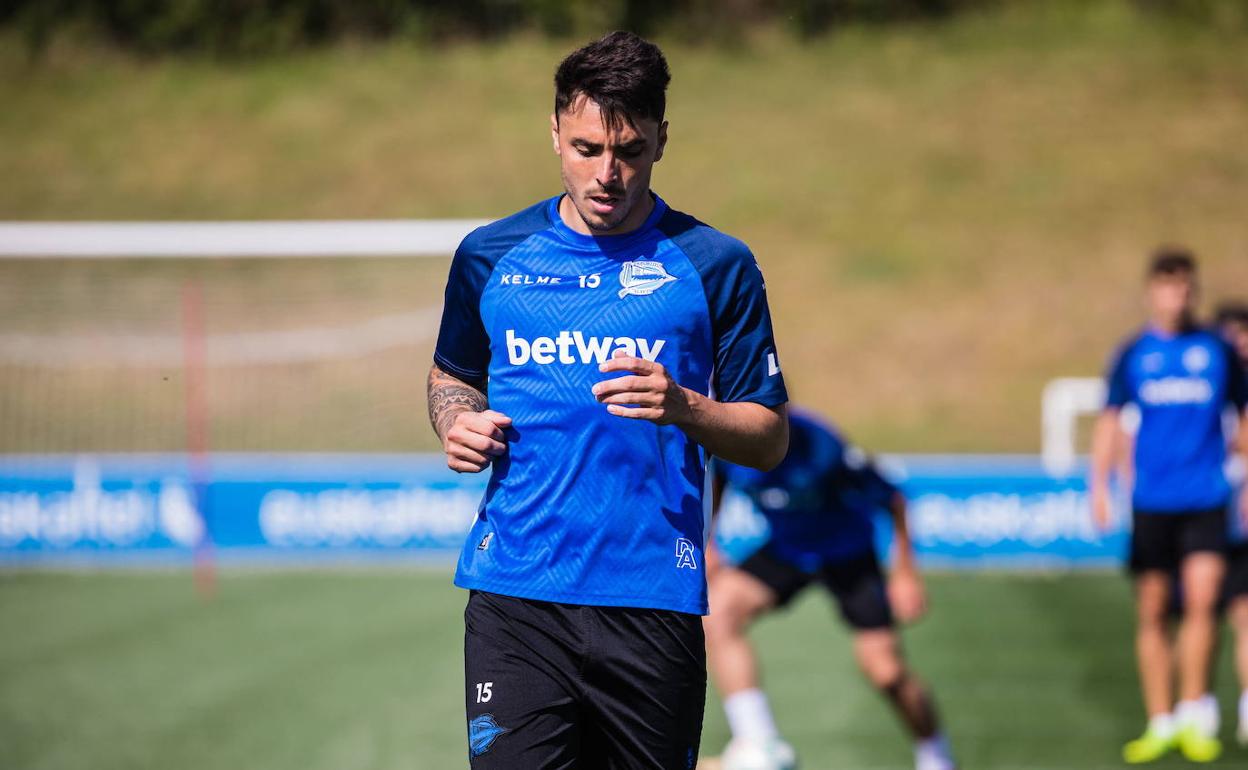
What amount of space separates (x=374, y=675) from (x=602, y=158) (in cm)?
599

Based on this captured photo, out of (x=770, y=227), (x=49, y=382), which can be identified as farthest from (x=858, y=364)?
(x=49, y=382)

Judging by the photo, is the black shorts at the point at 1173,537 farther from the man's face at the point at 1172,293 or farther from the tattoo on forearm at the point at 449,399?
the tattoo on forearm at the point at 449,399

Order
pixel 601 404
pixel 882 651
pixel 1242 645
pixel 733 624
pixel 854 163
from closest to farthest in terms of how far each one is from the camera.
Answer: pixel 601 404
pixel 882 651
pixel 733 624
pixel 1242 645
pixel 854 163

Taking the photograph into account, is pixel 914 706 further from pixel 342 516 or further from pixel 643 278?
pixel 342 516

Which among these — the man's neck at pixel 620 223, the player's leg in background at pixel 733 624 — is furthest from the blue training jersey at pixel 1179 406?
the man's neck at pixel 620 223

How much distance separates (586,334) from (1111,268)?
855 inches

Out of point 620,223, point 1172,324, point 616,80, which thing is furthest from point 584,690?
point 1172,324

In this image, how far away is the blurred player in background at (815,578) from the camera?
20.0 feet

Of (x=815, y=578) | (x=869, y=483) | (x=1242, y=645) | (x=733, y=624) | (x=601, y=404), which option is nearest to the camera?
(x=601, y=404)

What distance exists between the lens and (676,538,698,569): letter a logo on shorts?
10.1 feet

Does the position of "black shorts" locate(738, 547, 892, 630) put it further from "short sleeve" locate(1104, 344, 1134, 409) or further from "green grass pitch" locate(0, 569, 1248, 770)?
"short sleeve" locate(1104, 344, 1134, 409)

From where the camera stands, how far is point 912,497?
12.3 meters

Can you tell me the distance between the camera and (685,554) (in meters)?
3.08

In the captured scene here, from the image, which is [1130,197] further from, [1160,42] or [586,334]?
[586,334]
